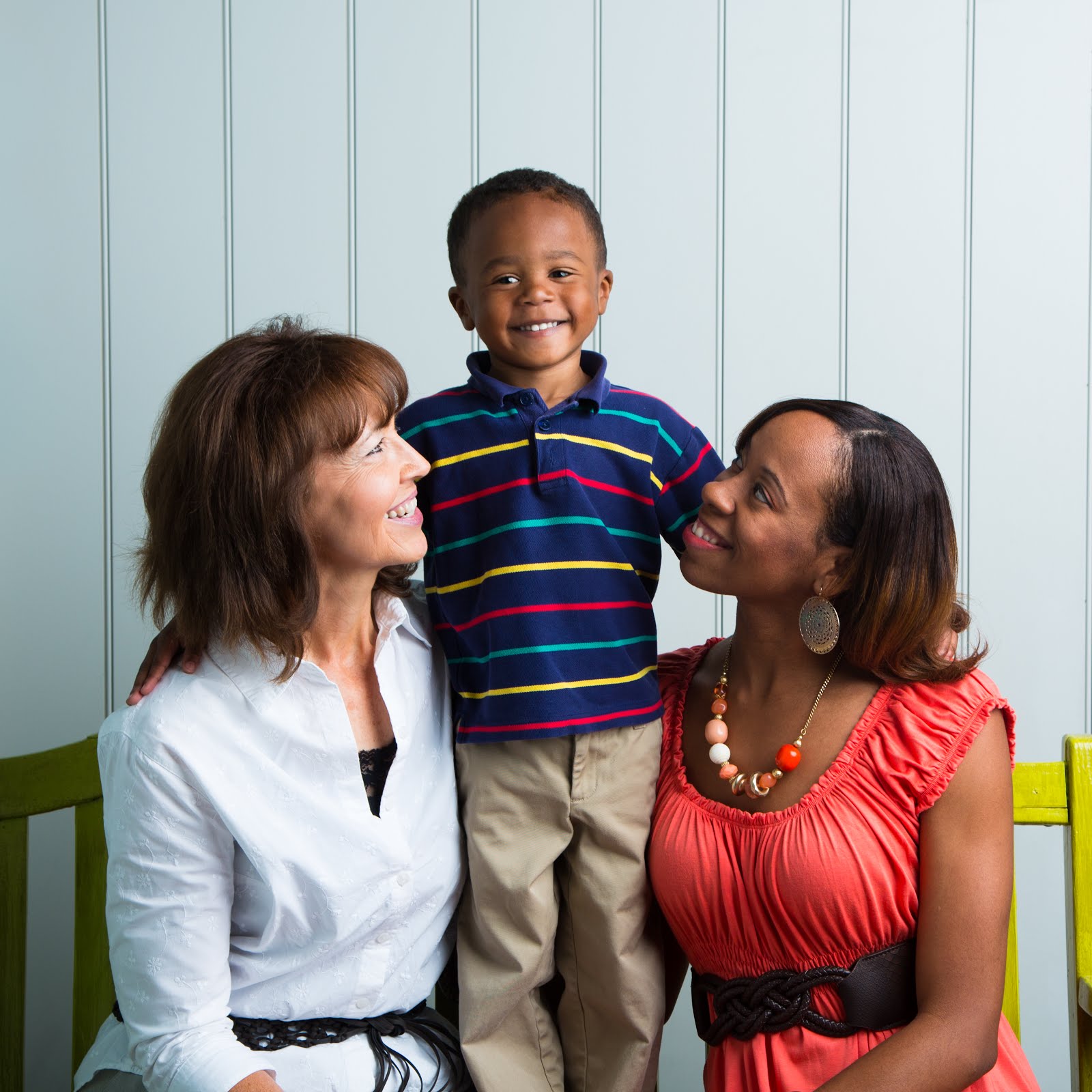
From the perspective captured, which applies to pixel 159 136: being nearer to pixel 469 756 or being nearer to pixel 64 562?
pixel 64 562

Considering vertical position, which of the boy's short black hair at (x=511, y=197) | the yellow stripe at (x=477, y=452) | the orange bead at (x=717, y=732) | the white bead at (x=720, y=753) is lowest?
the white bead at (x=720, y=753)

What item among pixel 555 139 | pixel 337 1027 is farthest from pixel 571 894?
pixel 555 139

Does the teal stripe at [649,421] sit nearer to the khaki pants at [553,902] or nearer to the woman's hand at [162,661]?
the khaki pants at [553,902]

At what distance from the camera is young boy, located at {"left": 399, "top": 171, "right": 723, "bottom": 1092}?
1.40 m

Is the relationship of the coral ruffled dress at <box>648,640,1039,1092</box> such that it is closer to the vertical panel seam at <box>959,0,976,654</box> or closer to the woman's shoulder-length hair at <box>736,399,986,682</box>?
the woman's shoulder-length hair at <box>736,399,986,682</box>

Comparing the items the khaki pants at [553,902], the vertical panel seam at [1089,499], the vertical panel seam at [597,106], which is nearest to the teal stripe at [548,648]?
the khaki pants at [553,902]

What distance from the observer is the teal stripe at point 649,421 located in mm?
1485

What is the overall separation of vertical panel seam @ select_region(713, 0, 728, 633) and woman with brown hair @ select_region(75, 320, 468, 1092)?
76cm

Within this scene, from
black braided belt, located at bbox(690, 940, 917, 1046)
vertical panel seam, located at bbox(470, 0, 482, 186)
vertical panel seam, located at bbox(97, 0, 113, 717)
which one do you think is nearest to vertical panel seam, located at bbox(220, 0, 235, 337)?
vertical panel seam, located at bbox(97, 0, 113, 717)

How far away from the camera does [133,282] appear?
1.95 m

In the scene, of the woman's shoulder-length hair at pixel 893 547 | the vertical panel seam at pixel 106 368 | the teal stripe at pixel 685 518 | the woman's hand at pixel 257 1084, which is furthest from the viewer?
the vertical panel seam at pixel 106 368

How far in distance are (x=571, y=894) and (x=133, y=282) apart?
1287 millimetres

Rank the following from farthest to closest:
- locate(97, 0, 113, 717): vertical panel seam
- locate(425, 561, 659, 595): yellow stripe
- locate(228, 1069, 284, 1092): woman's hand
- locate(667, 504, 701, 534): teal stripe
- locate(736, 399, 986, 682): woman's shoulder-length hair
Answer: locate(97, 0, 113, 717): vertical panel seam
locate(667, 504, 701, 534): teal stripe
locate(425, 561, 659, 595): yellow stripe
locate(736, 399, 986, 682): woman's shoulder-length hair
locate(228, 1069, 284, 1092): woman's hand

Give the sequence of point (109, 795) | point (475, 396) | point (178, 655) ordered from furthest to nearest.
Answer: point (475, 396), point (178, 655), point (109, 795)
